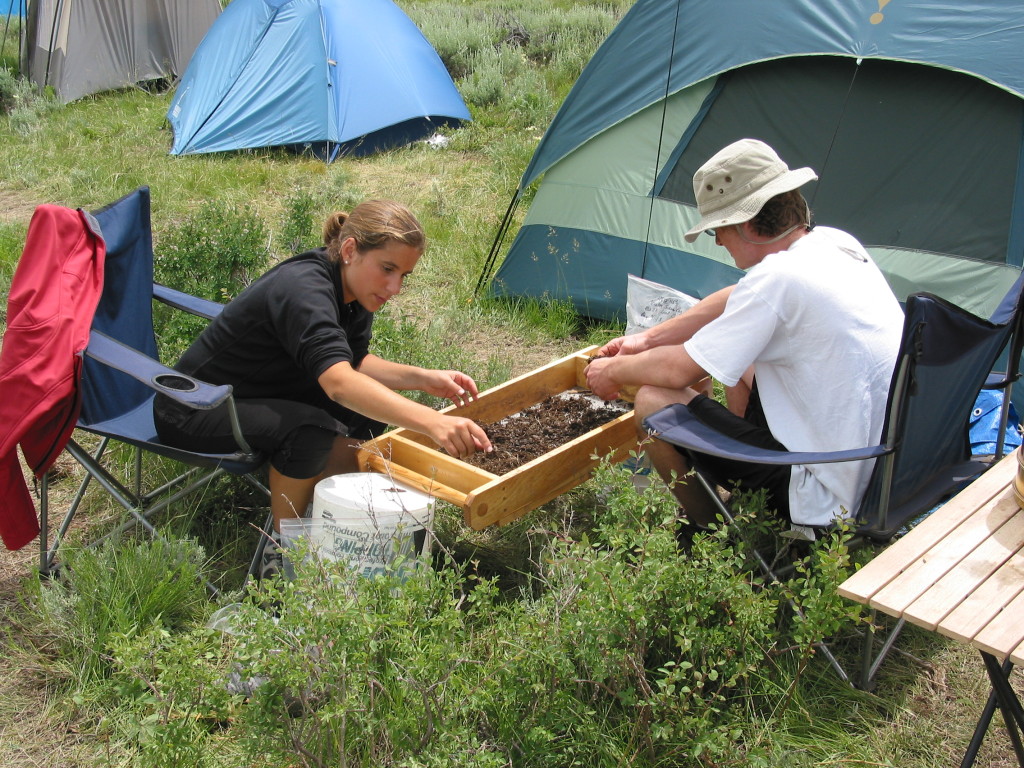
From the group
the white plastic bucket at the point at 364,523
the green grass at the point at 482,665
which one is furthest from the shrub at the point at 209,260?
the white plastic bucket at the point at 364,523

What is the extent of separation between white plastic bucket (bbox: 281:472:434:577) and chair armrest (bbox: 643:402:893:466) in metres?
0.73

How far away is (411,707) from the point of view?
2205mm

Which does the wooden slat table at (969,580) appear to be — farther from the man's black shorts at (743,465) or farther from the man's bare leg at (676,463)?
the man's bare leg at (676,463)

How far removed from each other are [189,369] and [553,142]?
292 cm

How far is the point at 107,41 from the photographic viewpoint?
10.7m

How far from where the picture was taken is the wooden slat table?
1.76 metres

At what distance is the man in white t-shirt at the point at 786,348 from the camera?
8.73ft

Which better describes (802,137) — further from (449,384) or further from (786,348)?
(449,384)

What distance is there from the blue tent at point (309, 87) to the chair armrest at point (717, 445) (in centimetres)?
626

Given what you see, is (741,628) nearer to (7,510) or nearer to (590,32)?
(7,510)

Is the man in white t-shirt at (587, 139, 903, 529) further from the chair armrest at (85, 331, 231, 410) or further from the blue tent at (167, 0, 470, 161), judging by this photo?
the blue tent at (167, 0, 470, 161)

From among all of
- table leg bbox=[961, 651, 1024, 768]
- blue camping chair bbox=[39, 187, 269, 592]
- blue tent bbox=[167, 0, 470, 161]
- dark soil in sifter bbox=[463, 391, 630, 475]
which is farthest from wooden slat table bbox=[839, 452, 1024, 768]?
blue tent bbox=[167, 0, 470, 161]

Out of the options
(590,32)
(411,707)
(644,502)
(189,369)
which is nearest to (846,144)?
(644,502)

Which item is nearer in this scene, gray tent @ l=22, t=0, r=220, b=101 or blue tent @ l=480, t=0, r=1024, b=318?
blue tent @ l=480, t=0, r=1024, b=318
